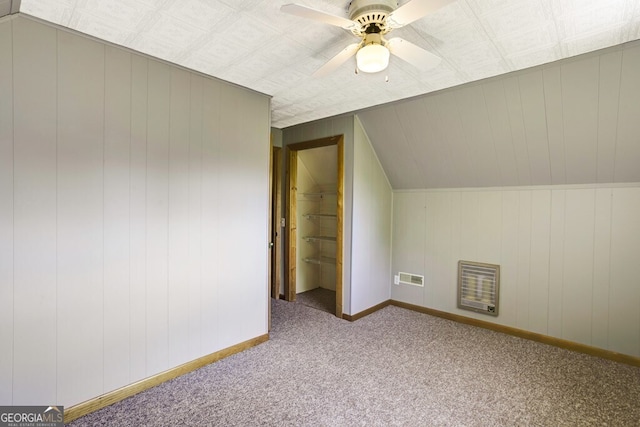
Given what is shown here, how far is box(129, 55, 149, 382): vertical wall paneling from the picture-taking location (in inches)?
84.6

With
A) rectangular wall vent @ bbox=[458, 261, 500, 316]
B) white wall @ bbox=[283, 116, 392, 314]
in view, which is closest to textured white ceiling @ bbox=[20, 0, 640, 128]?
white wall @ bbox=[283, 116, 392, 314]

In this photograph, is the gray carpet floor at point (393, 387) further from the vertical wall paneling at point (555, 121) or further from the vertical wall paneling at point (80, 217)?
the vertical wall paneling at point (555, 121)

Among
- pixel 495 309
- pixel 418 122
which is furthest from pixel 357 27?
pixel 495 309

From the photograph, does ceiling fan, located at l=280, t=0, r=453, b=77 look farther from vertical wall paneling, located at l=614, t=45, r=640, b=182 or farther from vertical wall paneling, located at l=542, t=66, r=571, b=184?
vertical wall paneling, located at l=614, t=45, r=640, b=182

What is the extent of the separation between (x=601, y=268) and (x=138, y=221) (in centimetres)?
371

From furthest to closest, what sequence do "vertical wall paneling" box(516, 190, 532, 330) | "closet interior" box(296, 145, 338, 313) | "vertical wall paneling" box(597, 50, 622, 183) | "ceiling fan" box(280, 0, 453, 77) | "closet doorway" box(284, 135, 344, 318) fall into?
"closet interior" box(296, 145, 338, 313)
"closet doorway" box(284, 135, 344, 318)
"vertical wall paneling" box(516, 190, 532, 330)
"vertical wall paneling" box(597, 50, 622, 183)
"ceiling fan" box(280, 0, 453, 77)

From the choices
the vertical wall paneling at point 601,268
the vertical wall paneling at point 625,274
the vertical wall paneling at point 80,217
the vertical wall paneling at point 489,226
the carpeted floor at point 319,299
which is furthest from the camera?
the carpeted floor at point 319,299

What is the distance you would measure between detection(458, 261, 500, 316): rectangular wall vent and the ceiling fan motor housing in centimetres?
278

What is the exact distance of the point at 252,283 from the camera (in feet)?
9.55

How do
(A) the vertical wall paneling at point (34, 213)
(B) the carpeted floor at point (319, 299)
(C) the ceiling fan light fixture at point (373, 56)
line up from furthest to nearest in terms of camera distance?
1. (B) the carpeted floor at point (319, 299)
2. (A) the vertical wall paneling at point (34, 213)
3. (C) the ceiling fan light fixture at point (373, 56)

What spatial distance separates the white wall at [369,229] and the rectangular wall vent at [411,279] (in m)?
0.17

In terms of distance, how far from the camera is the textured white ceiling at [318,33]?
1.61 meters

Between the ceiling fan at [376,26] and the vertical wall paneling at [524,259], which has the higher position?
the ceiling fan at [376,26]

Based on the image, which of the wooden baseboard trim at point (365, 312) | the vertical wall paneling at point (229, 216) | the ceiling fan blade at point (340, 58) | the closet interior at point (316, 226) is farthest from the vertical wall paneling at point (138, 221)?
the closet interior at point (316, 226)
